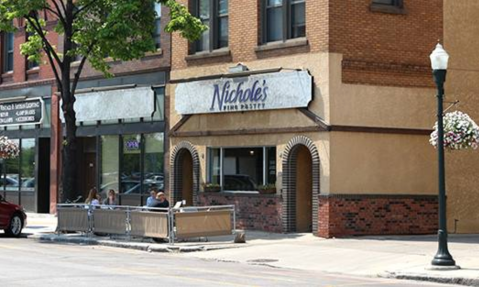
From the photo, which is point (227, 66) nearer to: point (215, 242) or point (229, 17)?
point (229, 17)

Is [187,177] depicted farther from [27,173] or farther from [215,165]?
[27,173]

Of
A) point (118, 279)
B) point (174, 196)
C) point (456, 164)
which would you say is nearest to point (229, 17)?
point (174, 196)

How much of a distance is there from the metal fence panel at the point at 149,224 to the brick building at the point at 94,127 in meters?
6.26

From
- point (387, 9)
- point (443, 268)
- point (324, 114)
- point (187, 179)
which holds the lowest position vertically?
point (443, 268)

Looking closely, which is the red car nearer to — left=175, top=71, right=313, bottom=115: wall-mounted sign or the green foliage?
the green foliage

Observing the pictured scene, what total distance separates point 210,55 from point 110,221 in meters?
6.46

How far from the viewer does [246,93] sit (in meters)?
25.8

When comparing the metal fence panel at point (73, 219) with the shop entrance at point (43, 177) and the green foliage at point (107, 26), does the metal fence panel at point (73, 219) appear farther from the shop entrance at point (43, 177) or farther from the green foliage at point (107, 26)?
the shop entrance at point (43, 177)

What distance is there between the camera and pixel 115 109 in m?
31.0

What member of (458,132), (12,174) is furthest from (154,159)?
(458,132)

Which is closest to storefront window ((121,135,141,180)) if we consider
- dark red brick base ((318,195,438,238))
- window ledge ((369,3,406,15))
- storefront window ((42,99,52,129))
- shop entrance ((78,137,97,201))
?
shop entrance ((78,137,97,201))

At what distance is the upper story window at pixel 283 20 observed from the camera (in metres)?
24.8

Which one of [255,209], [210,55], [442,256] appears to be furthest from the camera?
[210,55]

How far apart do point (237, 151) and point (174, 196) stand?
3.26m
